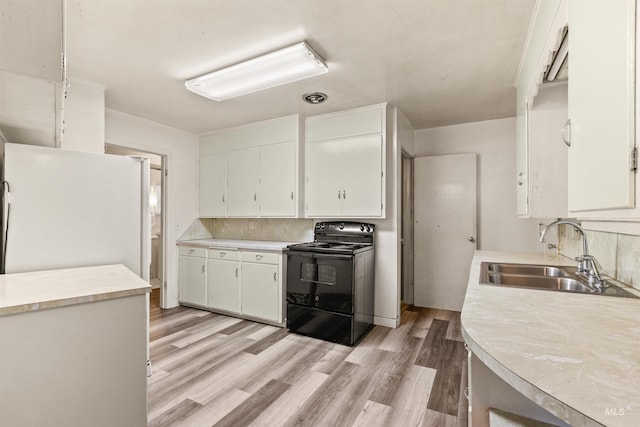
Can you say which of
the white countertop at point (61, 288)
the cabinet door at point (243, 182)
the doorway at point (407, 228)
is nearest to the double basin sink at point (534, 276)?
the white countertop at point (61, 288)

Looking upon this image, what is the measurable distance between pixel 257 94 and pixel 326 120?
0.87m

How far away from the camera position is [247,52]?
2092 millimetres

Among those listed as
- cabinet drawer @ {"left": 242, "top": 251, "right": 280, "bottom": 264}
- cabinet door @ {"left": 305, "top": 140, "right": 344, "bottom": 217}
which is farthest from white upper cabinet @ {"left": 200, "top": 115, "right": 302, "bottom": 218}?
cabinet drawer @ {"left": 242, "top": 251, "right": 280, "bottom": 264}

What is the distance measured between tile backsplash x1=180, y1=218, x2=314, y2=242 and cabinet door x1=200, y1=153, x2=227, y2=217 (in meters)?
0.29

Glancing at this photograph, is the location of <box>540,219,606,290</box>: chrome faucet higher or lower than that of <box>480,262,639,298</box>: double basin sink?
higher

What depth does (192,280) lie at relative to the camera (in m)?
3.85

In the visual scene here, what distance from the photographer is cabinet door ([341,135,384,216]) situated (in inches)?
120

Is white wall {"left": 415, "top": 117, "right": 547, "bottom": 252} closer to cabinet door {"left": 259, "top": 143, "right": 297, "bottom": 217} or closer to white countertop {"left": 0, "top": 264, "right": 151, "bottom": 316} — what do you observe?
cabinet door {"left": 259, "top": 143, "right": 297, "bottom": 217}

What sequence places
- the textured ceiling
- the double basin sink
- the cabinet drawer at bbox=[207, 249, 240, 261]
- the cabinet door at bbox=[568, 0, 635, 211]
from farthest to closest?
the cabinet drawer at bbox=[207, 249, 240, 261], the textured ceiling, the double basin sink, the cabinet door at bbox=[568, 0, 635, 211]

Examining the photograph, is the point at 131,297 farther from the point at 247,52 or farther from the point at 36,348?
the point at 247,52

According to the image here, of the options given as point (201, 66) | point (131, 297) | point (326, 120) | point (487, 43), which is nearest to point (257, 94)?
point (201, 66)

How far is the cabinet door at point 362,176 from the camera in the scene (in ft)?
10.0

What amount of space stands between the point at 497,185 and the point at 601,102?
3011 mm

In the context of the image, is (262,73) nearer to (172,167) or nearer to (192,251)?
(172,167)
